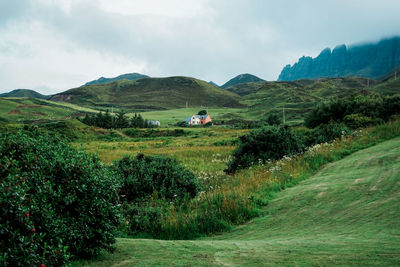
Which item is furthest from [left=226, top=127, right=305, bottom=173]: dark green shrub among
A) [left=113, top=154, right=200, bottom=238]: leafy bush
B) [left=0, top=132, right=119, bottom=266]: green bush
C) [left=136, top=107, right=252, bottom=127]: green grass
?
[left=136, top=107, right=252, bottom=127]: green grass

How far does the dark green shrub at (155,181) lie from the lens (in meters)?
11.2

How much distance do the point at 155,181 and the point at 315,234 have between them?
719 centimetres

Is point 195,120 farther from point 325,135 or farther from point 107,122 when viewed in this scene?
point 325,135

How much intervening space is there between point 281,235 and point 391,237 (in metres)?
1.99

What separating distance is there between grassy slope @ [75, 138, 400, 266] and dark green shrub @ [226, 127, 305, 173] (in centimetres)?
770

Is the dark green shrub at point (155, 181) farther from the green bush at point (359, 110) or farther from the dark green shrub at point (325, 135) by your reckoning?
the green bush at point (359, 110)

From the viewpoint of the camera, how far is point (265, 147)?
1808cm

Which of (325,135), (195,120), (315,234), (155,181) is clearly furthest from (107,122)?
(315,234)

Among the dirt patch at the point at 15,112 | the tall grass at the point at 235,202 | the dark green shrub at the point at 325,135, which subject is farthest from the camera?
the dirt patch at the point at 15,112

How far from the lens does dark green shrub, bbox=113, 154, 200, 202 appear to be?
36.8 ft

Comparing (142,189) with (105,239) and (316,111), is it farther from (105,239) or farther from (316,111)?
(316,111)

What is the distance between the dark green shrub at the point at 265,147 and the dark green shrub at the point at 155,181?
5.53 metres

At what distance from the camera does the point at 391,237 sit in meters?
4.67

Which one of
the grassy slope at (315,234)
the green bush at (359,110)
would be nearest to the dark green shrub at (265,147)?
the grassy slope at (315,234)
